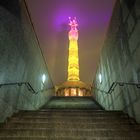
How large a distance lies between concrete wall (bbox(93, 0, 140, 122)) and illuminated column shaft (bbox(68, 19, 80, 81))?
23103 millimetres

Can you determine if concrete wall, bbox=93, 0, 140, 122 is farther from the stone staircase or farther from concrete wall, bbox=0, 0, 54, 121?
concrete wall, bbox=0, 0, 54, 121

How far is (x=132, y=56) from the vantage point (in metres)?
5.41

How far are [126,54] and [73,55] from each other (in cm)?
2791

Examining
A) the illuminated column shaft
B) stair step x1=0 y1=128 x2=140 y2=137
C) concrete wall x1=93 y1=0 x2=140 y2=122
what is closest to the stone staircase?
stair step x1=0 y1=128 x2=140 y2=137

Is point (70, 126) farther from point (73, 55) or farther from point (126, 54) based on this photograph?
point (73, 55)

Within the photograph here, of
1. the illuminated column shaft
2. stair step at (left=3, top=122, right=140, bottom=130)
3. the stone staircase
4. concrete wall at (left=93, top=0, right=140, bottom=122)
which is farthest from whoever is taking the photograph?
the illuminated column shaft

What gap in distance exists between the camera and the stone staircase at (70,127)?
4133mm

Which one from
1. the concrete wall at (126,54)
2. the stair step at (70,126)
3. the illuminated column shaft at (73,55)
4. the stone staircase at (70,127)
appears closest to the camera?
the stone staircase at (70,127)

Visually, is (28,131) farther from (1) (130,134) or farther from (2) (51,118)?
(1) (130,134)

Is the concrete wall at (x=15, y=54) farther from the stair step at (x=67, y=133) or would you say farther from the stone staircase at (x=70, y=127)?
the stair step at (x=67, y=133)

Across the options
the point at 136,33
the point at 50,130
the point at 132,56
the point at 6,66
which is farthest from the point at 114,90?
the point at 6,66

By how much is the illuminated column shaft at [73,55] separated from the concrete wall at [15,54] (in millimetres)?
22880

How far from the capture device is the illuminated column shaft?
1230 inches

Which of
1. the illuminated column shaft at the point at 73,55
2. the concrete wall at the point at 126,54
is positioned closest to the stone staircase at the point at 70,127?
the concrete wall at the point at 126,54
